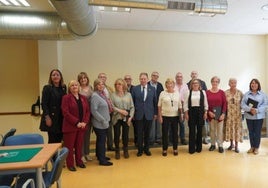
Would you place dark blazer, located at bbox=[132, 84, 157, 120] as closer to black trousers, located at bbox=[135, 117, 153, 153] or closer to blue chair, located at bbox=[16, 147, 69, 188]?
black trousers, located at bbox=[135, 117, 153, 153]

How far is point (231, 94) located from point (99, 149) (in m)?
2.72

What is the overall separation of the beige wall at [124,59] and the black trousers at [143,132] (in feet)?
5.72

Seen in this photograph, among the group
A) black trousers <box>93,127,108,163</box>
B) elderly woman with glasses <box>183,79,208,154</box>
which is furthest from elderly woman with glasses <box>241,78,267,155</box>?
black trousers <box>93,127,108,163</box>

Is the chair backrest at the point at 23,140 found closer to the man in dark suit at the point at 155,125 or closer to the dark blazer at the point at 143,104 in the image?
the dark blazer at the point at 143,104

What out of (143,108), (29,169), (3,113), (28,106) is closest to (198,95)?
(143,108)

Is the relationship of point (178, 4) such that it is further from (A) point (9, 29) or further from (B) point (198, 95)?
(A) point (9, 29)

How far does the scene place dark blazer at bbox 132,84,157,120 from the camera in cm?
459

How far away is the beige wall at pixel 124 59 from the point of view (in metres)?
5.53

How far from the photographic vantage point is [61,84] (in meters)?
4.05

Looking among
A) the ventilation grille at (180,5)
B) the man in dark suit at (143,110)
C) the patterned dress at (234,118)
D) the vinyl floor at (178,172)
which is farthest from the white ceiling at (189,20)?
the vinyl floor at (178,172)

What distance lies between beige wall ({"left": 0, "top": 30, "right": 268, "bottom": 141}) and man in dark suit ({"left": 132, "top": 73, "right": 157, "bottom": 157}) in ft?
4.89

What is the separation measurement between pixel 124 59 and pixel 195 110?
2.23 metres

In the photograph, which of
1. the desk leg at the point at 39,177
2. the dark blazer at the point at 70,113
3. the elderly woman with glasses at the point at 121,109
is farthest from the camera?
the elderly woman with glasses at the point at 121,109

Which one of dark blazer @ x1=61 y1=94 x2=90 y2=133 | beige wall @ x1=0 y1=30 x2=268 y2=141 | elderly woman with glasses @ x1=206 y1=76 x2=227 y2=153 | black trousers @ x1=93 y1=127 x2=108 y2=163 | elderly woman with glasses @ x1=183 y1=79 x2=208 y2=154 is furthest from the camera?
beige wall @ x1=0 y1=30 x2=268 y2=141
